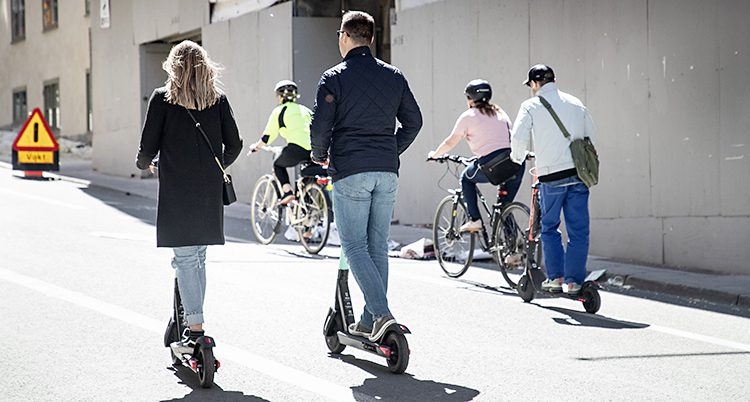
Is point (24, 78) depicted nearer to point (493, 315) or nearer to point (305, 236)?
point (305, 236)

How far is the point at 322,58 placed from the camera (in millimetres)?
21594

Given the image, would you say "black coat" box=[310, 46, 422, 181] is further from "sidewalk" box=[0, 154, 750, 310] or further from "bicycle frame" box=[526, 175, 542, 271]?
"sidewalk" box=[0, 154, 750, 310]

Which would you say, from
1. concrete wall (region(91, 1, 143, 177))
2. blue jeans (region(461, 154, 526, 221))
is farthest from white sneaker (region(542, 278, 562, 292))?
concrete wall (region(91, 1, 143, 177))

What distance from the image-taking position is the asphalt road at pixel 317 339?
7.07m

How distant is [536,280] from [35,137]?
54.8 feet

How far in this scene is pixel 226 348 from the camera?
825 cm

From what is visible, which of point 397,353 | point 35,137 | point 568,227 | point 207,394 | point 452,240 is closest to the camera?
point 207,394

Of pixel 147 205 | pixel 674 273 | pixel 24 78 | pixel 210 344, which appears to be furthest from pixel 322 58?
pixel 24 78

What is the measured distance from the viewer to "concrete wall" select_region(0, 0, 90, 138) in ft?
121

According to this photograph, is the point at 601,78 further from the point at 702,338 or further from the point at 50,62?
the point at 50,62

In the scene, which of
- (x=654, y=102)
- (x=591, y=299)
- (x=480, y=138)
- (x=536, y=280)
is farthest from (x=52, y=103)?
(x=591, y=299)

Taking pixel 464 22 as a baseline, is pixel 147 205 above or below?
below

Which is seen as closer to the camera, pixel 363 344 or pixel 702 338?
pixel 363 344

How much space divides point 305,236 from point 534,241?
172 inches
